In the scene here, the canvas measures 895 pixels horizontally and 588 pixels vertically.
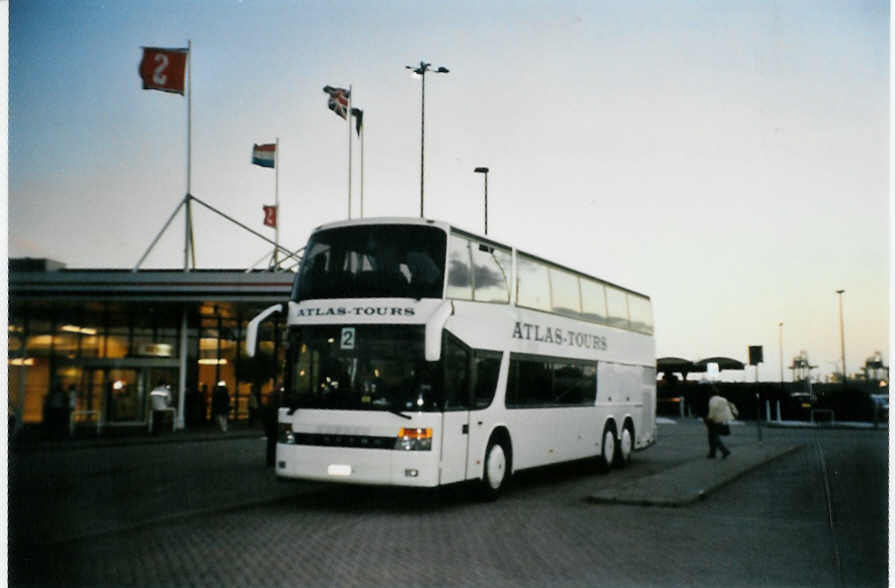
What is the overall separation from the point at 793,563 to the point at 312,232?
25.1 ft

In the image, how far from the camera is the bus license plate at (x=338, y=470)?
1238 cm

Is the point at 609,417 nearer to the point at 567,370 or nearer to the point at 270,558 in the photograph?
the point at 567,370

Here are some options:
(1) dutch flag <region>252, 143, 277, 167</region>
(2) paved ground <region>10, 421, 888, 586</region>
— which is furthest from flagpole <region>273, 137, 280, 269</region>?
(2) paved ground <region>10, 421, 888, 586</region>

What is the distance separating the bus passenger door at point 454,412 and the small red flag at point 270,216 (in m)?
27.1

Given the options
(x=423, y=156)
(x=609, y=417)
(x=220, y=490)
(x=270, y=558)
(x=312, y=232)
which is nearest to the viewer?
(x=270, y=558)


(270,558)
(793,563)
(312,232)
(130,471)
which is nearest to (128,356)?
(130,471)

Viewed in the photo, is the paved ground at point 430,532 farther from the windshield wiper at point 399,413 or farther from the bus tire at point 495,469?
the windshield wiper at point 399,413

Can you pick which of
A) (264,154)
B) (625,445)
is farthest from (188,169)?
(625,445)

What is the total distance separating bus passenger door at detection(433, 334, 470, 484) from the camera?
12547 millimetres

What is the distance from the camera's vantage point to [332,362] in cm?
1266

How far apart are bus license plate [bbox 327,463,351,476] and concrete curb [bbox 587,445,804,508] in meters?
3.65

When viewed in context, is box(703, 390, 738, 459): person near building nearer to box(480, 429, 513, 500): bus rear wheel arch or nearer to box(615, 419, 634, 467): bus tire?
box(615, 419, 634, 467): bus tire

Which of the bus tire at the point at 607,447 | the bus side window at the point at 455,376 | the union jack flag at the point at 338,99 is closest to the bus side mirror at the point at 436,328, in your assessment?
the bus side window at the point at 455,376

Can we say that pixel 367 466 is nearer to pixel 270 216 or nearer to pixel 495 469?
pixel 495 469
